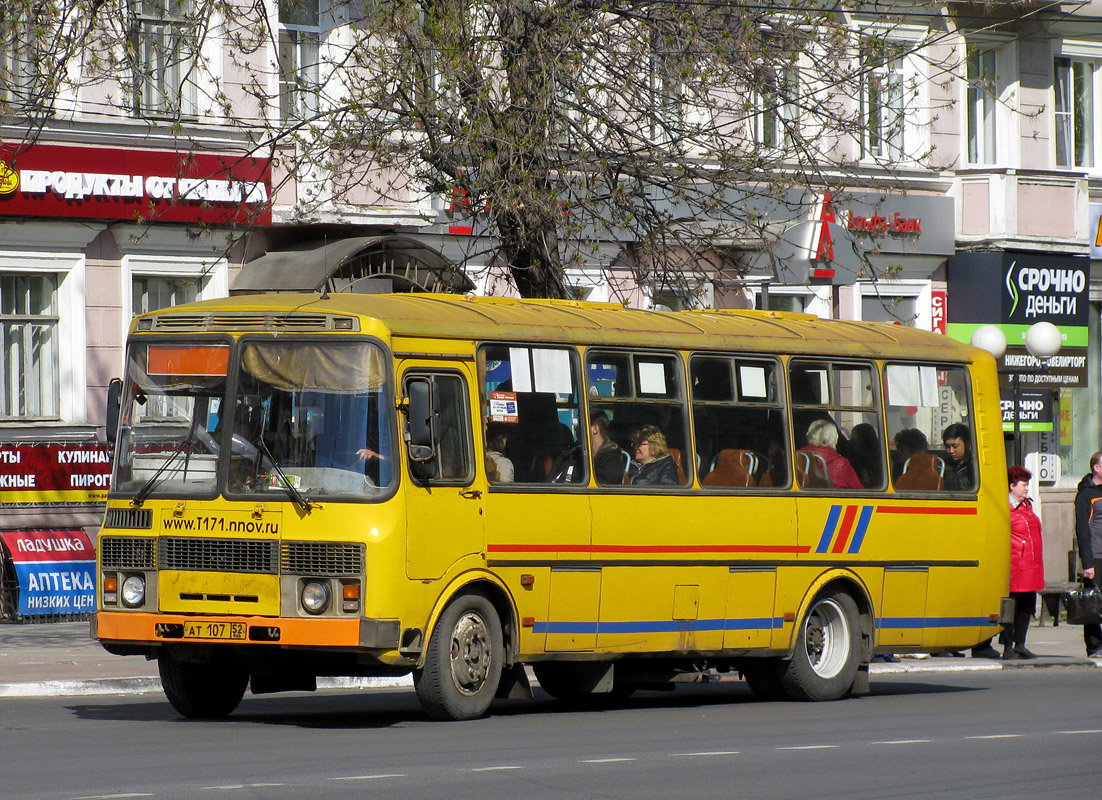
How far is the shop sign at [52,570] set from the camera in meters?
21.8

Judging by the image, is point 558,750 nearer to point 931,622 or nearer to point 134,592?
point 134,592

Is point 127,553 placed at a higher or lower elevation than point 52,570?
higher

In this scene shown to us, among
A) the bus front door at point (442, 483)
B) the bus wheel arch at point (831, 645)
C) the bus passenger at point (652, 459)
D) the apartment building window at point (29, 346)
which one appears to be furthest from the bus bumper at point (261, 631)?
the apartment building window at point (29, 346)

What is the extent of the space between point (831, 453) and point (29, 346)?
11.3 m

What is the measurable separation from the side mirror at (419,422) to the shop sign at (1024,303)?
20343 mm

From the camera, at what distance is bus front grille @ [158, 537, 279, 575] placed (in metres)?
12.4

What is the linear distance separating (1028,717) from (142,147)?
1350cm

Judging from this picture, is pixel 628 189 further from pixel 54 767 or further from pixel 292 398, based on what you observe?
pixel 54 767

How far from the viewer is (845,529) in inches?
615

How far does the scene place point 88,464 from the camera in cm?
2309

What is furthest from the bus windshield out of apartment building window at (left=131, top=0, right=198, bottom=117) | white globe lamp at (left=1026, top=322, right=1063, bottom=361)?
white globe lamp at (left=1026, top=322, right=1063, bottom=361)

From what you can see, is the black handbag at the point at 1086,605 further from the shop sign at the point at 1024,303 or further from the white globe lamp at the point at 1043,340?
the shop sign at the point at 1024,303

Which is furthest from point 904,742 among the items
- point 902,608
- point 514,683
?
point 902,608

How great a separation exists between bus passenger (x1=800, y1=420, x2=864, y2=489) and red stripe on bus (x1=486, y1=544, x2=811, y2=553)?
665 millimetres
